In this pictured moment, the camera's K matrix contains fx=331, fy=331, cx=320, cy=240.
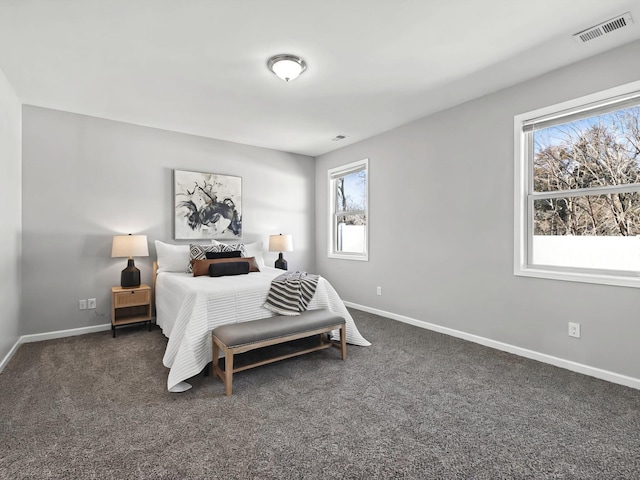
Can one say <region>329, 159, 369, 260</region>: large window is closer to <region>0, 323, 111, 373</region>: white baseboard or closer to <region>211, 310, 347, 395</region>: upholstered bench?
<region>211, 310, 347, 395</region>: upholstered bench

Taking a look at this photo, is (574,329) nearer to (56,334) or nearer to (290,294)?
(290,294)

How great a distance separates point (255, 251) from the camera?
464 centimetres

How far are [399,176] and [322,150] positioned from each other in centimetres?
156

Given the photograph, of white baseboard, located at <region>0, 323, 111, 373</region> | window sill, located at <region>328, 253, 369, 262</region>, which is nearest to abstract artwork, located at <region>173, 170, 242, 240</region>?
white baseboard, located at <region>0, 323, 111, 373</region>

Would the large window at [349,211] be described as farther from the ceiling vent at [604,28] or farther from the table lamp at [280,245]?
the ceiling vent at [604,28]

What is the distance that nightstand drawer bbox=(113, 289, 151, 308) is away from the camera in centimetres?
364

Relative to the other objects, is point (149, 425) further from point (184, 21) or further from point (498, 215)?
point (498, 215)

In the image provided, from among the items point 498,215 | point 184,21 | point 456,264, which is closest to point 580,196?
point 498,215

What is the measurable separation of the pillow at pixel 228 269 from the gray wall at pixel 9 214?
5.64 ft

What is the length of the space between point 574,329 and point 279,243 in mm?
3505

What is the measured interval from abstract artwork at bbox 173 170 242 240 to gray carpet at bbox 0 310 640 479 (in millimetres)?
1932

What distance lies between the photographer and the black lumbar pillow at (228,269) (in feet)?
11.7

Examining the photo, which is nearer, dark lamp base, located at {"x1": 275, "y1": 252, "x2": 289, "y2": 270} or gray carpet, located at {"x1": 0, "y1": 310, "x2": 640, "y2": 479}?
gray carpet, located at {"x1": 0, "y1": 310, "x2": 640, "y2": 479}

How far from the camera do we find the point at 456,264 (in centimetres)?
357
